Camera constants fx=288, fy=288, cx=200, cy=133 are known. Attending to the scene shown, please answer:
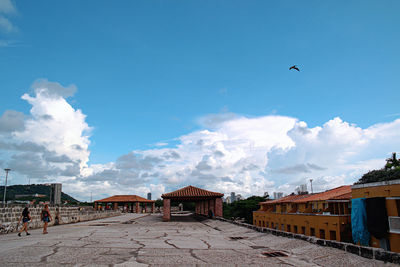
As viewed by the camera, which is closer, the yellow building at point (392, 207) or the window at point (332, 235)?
the yellow building at point (392, 207)

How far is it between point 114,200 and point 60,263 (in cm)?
4717

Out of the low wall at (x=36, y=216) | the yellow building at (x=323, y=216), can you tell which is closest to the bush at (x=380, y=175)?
the yellow building at (x=323, y=216)

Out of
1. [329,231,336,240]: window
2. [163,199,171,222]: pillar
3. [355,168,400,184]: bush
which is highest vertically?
[355,168,400,184]: bush

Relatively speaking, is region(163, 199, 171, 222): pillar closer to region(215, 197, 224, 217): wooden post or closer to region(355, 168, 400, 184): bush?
region(215, 197, 224, 217): wooden post

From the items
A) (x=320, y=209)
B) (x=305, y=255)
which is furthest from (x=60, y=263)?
(x=320, y=209)

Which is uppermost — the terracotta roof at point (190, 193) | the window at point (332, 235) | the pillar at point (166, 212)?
the terracotta roof at point (190, 193)

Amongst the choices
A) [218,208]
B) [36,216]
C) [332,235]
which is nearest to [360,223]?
[332,235]

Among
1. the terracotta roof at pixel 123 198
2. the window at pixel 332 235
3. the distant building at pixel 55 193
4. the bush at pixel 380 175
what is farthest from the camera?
the terracotta roof at pixel 123 198

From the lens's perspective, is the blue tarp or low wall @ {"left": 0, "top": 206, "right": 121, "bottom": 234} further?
low wall @ {"left": 0, "top": 206, "right": 121, "bottom": 234}

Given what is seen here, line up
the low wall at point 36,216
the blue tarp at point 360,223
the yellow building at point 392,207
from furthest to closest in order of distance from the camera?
the low wall at point 36,216
the blue tarp at point 360,223
the yellow building at point 392,207

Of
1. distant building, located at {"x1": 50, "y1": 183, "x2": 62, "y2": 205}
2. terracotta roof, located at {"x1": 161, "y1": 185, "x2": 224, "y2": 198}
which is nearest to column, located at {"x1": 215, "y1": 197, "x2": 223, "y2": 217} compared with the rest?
terracotta roof, located at {"x1": 161, "y1": 185, "x2": 224, "y2": 198}

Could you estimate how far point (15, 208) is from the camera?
14.5m

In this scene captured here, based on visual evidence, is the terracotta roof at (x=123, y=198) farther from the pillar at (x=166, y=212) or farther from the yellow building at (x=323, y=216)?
the yellow building at (x=323, y=216)

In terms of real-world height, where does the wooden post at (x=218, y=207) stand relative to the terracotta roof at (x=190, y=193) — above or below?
below
